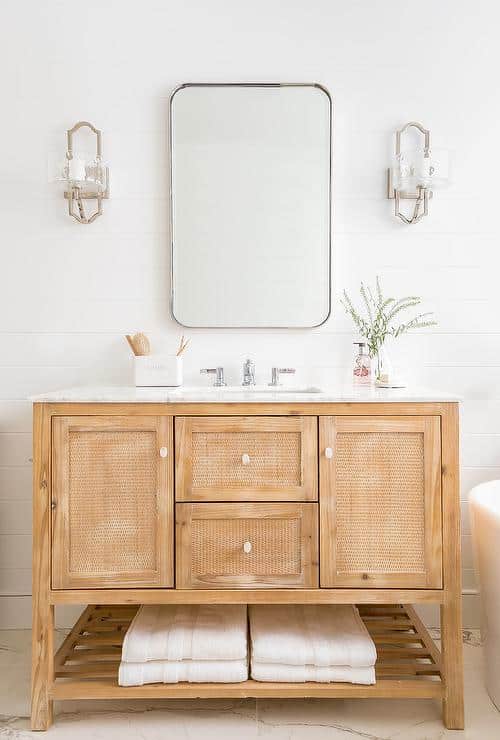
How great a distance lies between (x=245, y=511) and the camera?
1.61 meters

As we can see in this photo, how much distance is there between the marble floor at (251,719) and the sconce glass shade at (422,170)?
172cm

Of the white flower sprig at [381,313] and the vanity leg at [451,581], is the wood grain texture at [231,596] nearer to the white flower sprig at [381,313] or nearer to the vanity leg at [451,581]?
the vanity leg at [451,581]

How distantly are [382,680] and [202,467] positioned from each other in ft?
2.67

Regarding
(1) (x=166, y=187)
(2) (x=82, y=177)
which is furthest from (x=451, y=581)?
(2) (x=82, y=177)

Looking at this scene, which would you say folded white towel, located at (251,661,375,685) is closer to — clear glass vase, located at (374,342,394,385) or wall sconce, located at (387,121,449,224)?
clear glass vase, located at (374,342,394,385)

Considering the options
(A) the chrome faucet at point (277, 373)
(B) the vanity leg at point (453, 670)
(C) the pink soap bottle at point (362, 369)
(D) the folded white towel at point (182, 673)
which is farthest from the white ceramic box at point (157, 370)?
(B) the vanity leg at point (453, 670)

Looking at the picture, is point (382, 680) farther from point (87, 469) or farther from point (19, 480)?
point (19, 480)

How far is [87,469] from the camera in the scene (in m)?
1.63

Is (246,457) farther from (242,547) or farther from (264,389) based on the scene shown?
(264,389)

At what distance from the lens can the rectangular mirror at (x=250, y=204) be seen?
6.94ft

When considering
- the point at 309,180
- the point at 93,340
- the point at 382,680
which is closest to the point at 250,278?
the point at 309,180

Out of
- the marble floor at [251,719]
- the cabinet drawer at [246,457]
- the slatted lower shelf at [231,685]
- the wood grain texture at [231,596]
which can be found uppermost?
the cabinet drawer at [246,457]

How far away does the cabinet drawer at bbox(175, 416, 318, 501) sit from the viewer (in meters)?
1.62

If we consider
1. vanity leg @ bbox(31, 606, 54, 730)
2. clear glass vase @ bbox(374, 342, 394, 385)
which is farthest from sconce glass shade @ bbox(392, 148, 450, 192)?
vanity leg @ bbox(31, 606, 54, 730)
